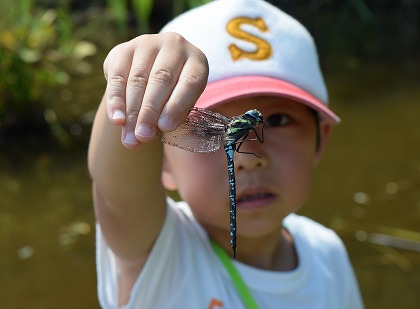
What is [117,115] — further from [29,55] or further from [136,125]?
[29,55]

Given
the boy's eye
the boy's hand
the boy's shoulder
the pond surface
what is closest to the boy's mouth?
the boy's eye

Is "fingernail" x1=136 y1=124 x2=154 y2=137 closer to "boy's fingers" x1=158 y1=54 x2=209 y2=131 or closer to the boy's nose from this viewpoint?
"boy's fingers" x1=158 y1=54 x2=209 y2=131

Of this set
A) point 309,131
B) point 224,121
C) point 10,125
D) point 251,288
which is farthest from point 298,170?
point 10,125

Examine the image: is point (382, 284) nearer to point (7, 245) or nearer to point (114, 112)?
point (7, 245)

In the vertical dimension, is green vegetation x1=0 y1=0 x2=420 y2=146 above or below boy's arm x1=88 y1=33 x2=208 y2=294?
below

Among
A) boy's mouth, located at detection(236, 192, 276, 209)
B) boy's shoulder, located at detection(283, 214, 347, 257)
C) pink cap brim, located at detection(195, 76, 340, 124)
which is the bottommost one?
boy's shoulder, located at detection(283, 214, 347, 257)

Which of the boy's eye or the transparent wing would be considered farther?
the boy's eye

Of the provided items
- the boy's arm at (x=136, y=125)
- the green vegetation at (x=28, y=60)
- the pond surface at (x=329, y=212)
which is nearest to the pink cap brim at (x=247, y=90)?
the boy's arm at (x=136, y=125)

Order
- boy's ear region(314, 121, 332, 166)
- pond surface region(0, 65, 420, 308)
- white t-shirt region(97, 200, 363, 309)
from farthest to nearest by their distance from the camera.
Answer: pond surface region(0, 65, 420, 308) < boy's ear region(314, 121, 332, 166) < white t-shirt region(97, 200, 363, 309)
